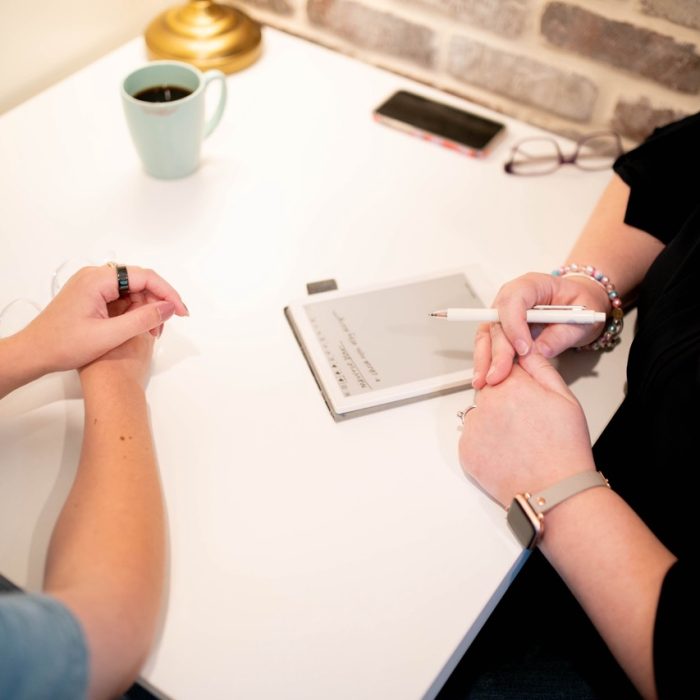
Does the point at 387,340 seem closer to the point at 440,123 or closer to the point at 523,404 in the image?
the point at 523,404

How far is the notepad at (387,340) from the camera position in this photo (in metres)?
0.73

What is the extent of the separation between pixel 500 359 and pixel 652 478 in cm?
18

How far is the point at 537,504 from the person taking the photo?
0.62 metres

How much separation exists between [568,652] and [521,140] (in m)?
0.71

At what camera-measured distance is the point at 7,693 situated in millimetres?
441

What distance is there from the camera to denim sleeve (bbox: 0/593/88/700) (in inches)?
17.5

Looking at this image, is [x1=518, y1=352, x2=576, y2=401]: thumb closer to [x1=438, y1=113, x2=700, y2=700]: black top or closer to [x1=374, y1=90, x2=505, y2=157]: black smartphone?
[x1=438, y1=113, x2=700, y2=700]: black top

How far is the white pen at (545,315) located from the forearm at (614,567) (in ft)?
0.61

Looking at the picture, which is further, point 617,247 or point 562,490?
point 617,247

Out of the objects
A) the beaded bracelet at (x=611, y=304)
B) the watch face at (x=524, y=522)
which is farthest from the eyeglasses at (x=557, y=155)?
the watch face at (x=524, y=522)

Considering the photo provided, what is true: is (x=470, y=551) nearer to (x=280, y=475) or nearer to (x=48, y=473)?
(x=280, y=475)

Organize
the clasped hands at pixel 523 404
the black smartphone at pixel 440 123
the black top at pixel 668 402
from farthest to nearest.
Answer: the black smartphone at pixel 440 123 → the clasped hands at pixel 523 404 → the black top at pixel 668 402

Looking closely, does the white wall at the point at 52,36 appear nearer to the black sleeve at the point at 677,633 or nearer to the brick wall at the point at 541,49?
the brick wall at the point at 541,49

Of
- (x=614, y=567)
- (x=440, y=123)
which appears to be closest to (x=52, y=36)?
(x=440, y=123)
